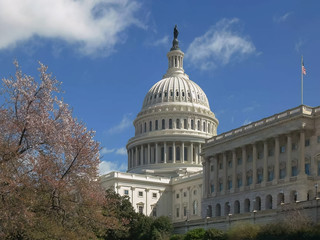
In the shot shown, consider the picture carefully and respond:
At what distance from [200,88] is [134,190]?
50.2 meters

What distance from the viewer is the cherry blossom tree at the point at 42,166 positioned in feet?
111

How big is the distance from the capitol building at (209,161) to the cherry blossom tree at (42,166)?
1620 inches

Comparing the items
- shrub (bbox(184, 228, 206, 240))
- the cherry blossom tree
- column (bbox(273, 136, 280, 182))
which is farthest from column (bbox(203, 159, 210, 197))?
the cherry blossom tree

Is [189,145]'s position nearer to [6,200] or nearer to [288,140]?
[288,140]

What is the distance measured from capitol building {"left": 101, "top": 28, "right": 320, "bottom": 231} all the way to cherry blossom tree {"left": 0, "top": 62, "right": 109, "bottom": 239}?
4115 cm

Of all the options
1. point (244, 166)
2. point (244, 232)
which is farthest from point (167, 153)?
point (244, 232)

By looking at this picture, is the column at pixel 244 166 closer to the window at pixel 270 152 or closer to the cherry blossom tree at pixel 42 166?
the window at pixel 270 152

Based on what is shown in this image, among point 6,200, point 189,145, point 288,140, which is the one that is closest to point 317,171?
point 288,140

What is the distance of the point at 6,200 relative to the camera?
3353cm

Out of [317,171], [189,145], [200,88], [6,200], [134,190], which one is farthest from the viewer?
[200,88]

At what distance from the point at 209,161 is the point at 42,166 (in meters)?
86.2

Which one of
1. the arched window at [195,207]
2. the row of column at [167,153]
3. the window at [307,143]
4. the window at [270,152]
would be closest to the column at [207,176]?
the window at [270,152]

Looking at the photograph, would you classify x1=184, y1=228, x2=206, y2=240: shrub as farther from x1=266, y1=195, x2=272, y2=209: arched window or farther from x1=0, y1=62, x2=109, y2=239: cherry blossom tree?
x1=0, y1=62, x2=109, y2=239: cherry blossom tree

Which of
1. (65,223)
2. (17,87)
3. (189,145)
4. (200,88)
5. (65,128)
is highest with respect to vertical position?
(200,88)
